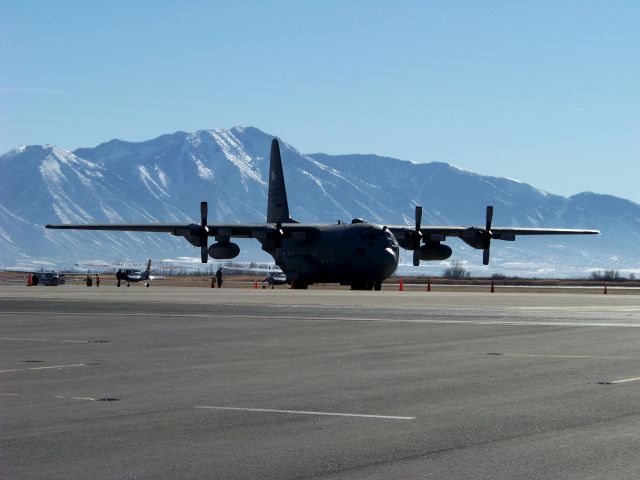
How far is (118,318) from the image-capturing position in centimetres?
3344

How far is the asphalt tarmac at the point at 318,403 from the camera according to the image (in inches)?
420

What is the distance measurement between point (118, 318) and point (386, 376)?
17118 mm

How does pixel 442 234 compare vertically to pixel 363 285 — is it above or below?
above

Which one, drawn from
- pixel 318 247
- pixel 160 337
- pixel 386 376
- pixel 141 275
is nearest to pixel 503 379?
pixel 386 376

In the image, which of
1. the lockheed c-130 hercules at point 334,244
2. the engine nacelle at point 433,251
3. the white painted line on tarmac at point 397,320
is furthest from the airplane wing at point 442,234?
the white painted line on tarmac at point 397,320

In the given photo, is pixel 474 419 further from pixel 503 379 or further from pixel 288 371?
pixel 288 371

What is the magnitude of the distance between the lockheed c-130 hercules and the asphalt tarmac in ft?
147

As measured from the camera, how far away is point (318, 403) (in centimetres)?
1453

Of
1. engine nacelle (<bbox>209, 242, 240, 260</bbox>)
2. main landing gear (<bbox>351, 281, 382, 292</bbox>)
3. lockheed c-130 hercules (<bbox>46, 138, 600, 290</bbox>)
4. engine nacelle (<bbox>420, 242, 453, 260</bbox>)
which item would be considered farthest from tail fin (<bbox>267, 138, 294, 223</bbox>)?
engine nacelle (<bbox>209, 242, 240, 260</bbox>)

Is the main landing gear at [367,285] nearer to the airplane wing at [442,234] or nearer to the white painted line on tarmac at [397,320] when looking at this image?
the airplane wing at [442,234]

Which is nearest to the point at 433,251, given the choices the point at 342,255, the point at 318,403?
the point at 342,255

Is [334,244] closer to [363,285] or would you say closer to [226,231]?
[363,285]

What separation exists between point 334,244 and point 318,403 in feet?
201

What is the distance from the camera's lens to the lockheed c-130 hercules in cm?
7356
